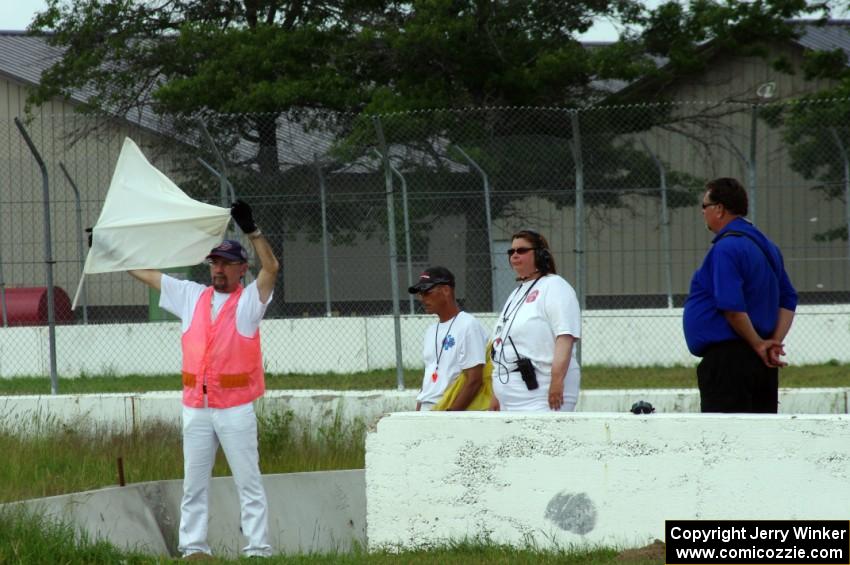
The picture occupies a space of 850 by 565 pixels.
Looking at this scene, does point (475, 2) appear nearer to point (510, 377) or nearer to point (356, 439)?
point (356, 439)

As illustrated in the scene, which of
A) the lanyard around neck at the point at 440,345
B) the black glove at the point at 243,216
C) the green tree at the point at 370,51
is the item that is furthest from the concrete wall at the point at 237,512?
the green tree at the point at 370,51

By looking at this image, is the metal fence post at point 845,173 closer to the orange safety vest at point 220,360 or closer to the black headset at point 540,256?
the black headset at point 540,256

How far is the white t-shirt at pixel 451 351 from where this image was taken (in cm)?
674

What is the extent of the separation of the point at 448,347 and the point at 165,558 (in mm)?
1813

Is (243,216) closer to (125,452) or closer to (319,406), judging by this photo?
(125,452)

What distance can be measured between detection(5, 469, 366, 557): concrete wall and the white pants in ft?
1.34

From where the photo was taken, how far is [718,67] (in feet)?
70.3

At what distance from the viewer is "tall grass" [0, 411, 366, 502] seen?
7.61m

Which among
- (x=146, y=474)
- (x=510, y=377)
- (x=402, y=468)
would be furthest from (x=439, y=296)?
(x=146, y=474)

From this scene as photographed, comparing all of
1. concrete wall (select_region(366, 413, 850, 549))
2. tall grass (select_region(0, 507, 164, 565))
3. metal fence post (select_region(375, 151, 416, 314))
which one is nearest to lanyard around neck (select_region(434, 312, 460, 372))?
concrete wall (select_region(366, 413, 850, 549))

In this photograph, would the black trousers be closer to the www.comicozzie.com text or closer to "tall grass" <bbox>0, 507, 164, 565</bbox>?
the www.comicozzie.com text

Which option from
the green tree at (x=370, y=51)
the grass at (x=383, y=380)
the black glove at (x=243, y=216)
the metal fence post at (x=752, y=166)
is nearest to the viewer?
the black glove at (x=243, y=216)

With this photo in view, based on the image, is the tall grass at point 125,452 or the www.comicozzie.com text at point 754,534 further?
the tall grass at point 125,452

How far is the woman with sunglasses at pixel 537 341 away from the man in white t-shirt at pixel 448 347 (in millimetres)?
205
